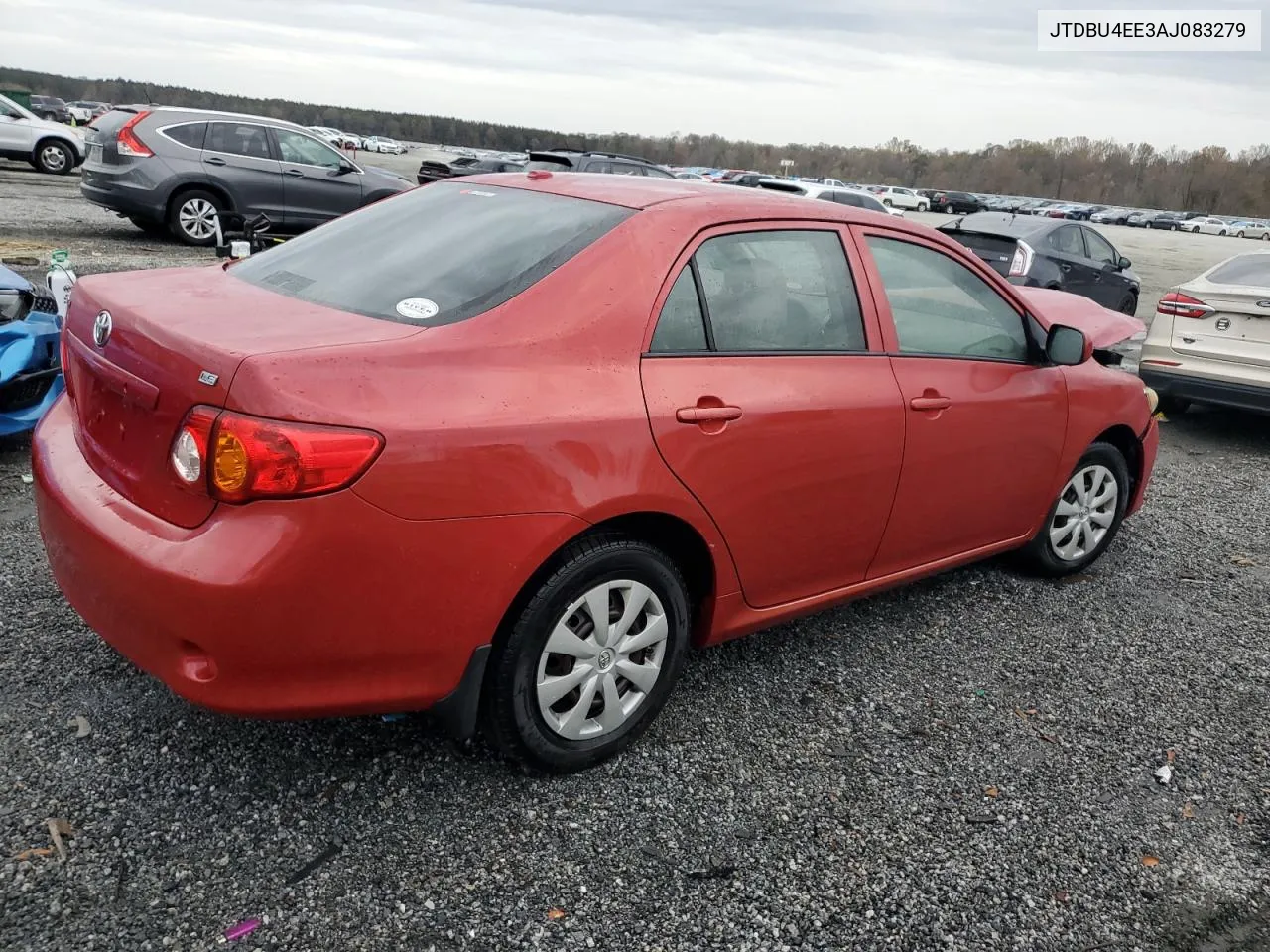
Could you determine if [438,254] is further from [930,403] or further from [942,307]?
[942,307]

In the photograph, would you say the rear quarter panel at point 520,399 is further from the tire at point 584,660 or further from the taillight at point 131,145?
the taillight at point 131,145

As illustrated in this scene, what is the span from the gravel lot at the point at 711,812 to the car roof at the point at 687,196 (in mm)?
1559

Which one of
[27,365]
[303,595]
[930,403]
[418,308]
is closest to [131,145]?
[27,365]

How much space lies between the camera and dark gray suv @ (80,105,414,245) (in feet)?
39.0

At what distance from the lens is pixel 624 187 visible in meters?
3.18

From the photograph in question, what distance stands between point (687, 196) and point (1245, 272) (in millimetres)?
6572

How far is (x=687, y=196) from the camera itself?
10.1 feet

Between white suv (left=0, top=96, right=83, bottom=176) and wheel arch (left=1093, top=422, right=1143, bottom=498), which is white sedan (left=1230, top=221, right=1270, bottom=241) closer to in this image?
white suv (left=0, top=96, right=83, bottom=176)

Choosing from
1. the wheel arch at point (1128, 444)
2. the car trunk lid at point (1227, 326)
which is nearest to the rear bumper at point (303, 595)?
the wheel arch at point (1128, 444)

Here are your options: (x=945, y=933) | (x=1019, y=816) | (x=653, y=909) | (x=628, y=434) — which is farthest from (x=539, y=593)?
(x=1019, y=816)

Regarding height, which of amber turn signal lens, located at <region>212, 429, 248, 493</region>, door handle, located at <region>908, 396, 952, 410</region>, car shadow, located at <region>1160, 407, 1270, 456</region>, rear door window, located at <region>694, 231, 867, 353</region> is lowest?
car shadow, located at <region>1160, 407, 1270, 456</region>

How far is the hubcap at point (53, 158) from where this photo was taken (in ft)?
70.2

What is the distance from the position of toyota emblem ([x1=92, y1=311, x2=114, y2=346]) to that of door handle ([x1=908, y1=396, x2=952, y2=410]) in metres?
2.41

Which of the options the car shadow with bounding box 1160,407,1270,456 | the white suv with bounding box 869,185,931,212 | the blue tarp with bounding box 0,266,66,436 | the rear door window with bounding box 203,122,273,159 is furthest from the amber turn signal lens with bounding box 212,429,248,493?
the white suv with bounding box 869,185,931,212
